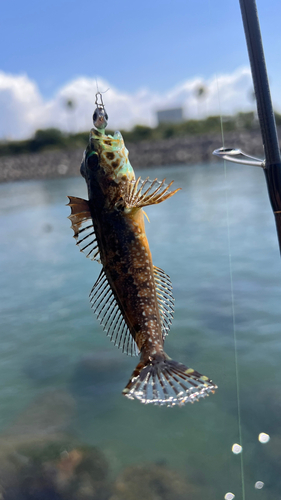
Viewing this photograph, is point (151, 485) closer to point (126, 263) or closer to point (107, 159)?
point (126, 263)

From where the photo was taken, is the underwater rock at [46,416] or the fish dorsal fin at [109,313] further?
the underwater rock at [46,416]

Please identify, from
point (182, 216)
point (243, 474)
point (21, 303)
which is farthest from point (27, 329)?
point (182, 216)

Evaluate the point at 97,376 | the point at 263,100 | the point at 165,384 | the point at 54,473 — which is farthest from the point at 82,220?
the point at 97,376

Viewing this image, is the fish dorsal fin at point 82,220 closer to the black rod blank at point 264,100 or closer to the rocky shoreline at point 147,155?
the black rod blank at point 264,100

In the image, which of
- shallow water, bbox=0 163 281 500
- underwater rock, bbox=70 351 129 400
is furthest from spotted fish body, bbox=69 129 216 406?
underwater rock, bbox=70 351 129 400

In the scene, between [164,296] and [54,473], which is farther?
[54,473]

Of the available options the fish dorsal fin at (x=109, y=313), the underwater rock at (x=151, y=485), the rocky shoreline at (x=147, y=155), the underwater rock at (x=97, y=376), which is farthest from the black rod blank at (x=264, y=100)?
the rocky shoreline at (x=147, y=155)

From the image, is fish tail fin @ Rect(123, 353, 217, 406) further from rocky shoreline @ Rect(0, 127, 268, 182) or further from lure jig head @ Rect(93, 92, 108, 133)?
rocky shoreline @ Rect(0, 127, 268, 182)
